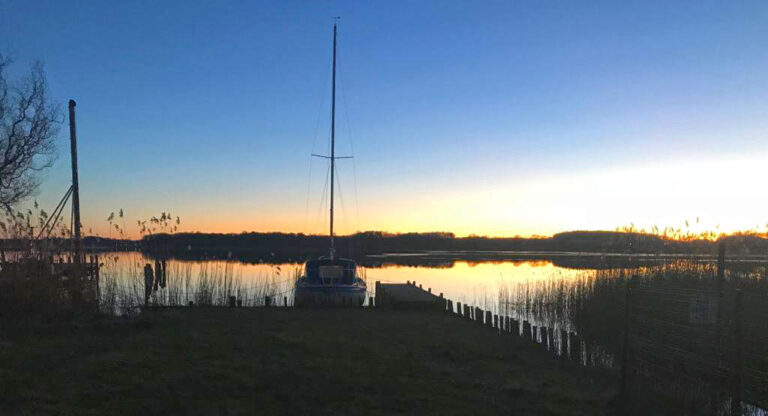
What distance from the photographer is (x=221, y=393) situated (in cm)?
732

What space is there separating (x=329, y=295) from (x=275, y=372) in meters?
10.1

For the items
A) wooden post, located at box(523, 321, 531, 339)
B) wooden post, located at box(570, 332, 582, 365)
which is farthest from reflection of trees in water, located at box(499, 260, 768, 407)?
wooden post, located at box(523, 321, 531, 339)

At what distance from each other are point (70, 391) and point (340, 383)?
3.48 metres

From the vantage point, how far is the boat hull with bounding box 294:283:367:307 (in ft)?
60.2

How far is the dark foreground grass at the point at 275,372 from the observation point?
693 cm

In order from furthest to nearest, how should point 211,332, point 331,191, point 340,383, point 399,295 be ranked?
point 331,191
point 399,295
point 211,332
point 340,383

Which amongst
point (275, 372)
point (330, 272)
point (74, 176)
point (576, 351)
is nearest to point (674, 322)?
point (576, 351)

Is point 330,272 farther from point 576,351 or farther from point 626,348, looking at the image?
point 626,348

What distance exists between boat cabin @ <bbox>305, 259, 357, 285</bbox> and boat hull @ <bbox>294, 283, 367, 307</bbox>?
105cm

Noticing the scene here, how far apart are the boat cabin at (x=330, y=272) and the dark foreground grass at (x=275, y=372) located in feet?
22.6

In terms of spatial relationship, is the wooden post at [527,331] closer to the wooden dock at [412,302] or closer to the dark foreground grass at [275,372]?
the dark foreground grass at [275,372]

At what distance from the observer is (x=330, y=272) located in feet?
66.0

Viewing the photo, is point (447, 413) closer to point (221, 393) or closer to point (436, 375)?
point (436, 375)

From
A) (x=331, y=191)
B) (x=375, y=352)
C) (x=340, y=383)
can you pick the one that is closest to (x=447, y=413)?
(x=340, y=383)
